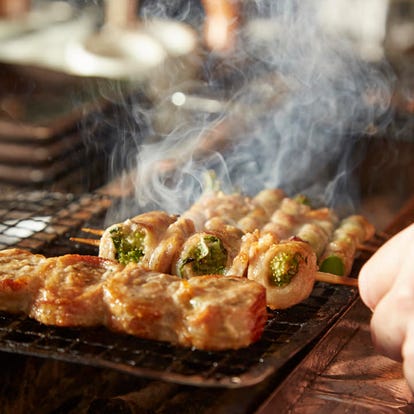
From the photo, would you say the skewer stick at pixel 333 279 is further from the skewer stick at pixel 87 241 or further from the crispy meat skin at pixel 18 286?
the crispy meat skin at pixel 18 286

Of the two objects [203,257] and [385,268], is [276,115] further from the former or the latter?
[385,268]

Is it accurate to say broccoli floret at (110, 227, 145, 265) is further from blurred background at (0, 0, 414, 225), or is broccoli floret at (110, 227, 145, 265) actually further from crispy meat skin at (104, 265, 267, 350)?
blurred background at (0, 0, 414, 225)

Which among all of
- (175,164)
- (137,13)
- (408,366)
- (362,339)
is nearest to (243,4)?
(137,13)

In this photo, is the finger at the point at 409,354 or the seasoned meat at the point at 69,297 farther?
the seasoned meat at the point at 69,297

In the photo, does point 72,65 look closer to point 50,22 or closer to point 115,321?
point 50,22

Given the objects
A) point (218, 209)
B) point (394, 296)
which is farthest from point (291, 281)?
point (218, 209)

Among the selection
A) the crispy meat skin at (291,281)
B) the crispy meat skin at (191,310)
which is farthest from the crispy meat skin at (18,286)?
the crispy meat skin at (291,281)
